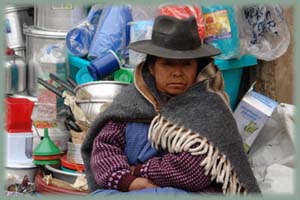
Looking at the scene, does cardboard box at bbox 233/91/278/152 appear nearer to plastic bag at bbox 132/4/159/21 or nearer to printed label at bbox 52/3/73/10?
plastic bag at bbox 132/4/159/21

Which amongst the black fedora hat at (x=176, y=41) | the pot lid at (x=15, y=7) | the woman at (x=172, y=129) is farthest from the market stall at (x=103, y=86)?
the black fedora hat at (x=176, y=41)

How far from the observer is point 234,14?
365cm

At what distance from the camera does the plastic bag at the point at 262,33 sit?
147 inches

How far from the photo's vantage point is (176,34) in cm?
243

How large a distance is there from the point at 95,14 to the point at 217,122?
1.77 meters

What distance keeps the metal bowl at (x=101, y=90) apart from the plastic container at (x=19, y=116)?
57 cm

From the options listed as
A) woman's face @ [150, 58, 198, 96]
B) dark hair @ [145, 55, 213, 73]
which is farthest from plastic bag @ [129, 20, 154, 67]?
woman's face @ [150, 58, 198, 96]

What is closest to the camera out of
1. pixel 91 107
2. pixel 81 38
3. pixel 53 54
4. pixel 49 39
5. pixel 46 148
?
pixel 91 107

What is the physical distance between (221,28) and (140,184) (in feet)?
4.79

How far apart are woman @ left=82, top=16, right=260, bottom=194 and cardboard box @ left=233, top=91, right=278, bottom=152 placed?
0.98 meters

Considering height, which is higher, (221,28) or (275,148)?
(221,28)

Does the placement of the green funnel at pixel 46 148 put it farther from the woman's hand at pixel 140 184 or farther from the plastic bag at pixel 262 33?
the woman's hand at pixel 140 184

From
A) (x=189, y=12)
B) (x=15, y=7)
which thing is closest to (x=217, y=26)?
(x=189, y=12)

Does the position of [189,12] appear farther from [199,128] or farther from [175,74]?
[199,128]
